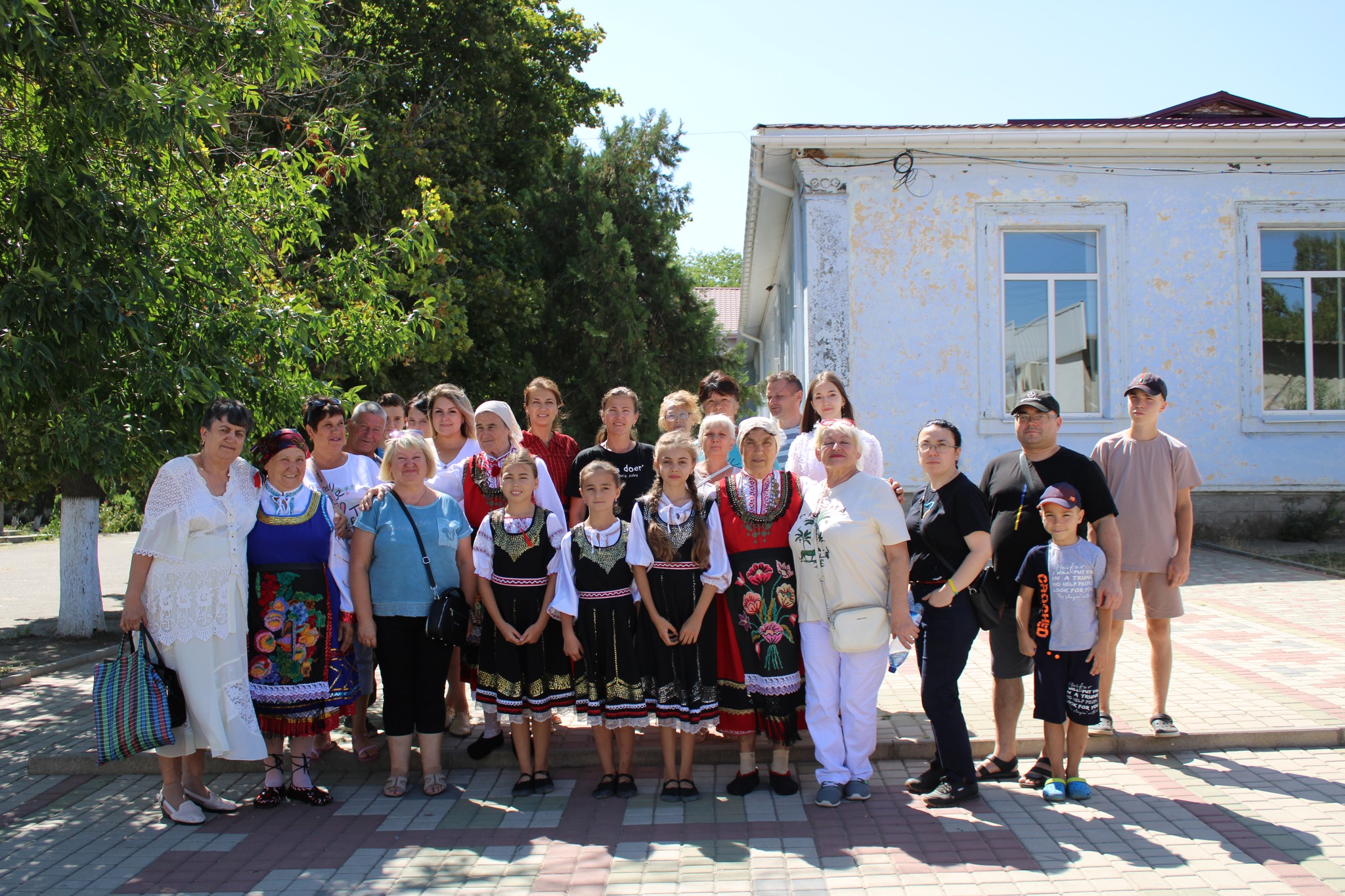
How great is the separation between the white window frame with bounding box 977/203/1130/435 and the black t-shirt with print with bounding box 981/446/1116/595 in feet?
22.9

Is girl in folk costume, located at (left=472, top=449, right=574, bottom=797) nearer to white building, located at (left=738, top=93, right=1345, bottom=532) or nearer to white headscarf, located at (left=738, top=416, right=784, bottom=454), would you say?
white headscarf, located at (left=738, top=416, right=784, bottom=454)

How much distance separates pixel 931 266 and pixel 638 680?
330 inches

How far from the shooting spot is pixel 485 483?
5219mm

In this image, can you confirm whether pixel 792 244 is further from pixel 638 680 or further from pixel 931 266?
pixel 638 680

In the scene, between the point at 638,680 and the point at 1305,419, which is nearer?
the point at 638,680

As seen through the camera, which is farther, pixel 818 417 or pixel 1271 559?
pixel 1271 559

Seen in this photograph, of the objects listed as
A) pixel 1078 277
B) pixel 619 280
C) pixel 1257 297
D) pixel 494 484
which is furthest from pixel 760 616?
pixel 619 280

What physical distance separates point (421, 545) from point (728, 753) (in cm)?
202

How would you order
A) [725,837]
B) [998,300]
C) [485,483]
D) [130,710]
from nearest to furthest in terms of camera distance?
[725,837] < [130,710] < [485,483] < [998,300]

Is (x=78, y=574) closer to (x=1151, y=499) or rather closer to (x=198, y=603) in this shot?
(x=198, y=603)

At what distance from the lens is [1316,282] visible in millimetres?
12047

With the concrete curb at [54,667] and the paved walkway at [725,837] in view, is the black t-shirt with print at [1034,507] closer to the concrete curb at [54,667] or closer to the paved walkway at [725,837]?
the paved walkway at [725,837]

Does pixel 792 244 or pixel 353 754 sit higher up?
pixel 792 244

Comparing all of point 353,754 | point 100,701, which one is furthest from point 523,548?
point 100,701
